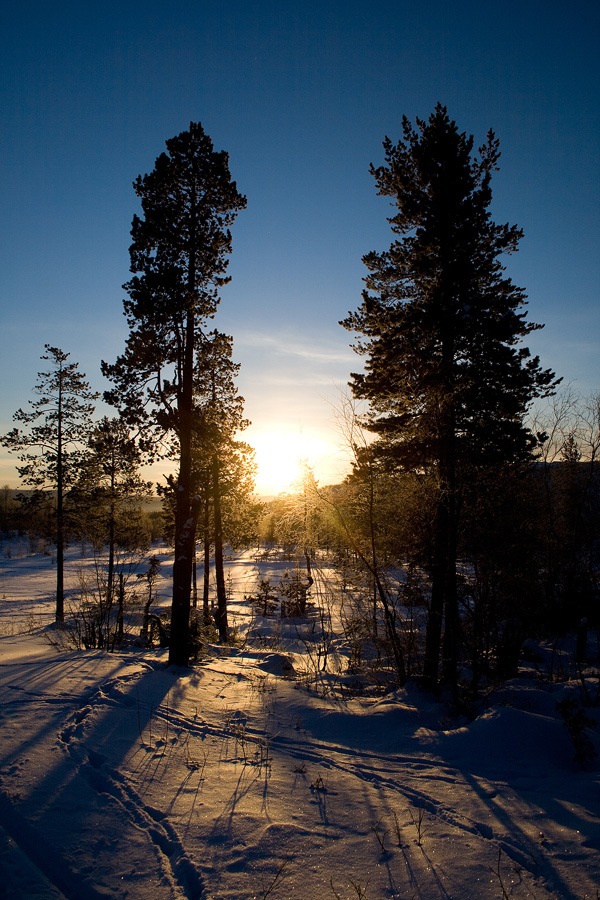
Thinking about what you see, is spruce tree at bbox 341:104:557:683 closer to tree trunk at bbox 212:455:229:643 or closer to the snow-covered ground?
the snow-covered ground

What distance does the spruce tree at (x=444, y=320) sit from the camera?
35.1 feet

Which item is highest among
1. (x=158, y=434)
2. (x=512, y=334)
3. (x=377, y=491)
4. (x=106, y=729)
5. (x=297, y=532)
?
(x=512, y=334)

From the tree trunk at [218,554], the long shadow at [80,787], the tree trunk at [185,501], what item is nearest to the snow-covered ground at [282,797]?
the long shadow at [80,787]

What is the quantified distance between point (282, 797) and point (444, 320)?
10.3 m

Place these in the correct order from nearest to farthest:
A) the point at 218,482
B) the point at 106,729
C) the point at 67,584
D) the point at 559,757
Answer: the point at 559,757, the point at 106,729, the point at 218,482, the point at 67,584

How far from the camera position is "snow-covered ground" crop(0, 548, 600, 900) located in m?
3.17

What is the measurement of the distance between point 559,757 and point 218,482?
18413 millimetres

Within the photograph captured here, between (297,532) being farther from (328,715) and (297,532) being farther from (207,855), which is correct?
(207,855)

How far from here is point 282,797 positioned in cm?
435

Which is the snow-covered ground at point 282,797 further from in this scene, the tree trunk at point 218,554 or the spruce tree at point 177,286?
the tree trunk at point 218,554

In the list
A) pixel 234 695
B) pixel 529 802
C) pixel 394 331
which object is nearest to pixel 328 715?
pixel 234 695

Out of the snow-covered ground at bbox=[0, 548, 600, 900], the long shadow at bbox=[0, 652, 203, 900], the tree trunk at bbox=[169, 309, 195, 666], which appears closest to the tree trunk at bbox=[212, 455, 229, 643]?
the tree trunk at bbox=[169, 309, 195, 666]

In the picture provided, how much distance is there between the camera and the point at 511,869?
332cm

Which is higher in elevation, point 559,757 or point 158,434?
point 158,434
